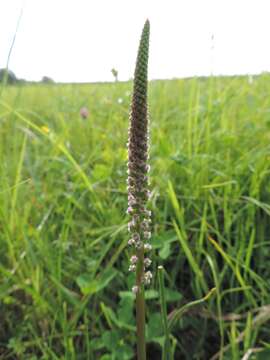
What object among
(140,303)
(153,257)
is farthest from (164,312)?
(153,257)

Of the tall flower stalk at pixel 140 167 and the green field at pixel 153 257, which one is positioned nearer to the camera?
the tall flower stalk at pixel 140 167

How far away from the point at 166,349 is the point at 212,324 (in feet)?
2.53

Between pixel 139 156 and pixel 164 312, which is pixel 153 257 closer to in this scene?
pixel 164 312

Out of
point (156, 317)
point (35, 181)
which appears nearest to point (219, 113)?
point (35, 181)

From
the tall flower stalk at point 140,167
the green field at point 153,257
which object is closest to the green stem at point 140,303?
the tall flower stalk at point 140,167

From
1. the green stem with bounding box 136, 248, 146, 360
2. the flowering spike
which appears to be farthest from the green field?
the flowering spike

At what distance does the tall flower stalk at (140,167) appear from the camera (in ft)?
2.68

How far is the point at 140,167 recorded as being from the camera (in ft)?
2.81

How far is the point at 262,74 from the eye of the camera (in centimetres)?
489

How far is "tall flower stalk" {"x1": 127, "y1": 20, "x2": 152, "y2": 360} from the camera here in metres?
0.82

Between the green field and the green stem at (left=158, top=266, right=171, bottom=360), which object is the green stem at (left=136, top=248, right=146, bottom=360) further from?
the green field

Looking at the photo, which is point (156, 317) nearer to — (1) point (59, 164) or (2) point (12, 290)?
(2) point (12, 290)

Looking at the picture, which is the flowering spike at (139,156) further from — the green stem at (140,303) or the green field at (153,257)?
the green field at (153,257)

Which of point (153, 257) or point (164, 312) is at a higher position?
point (164, 312)
